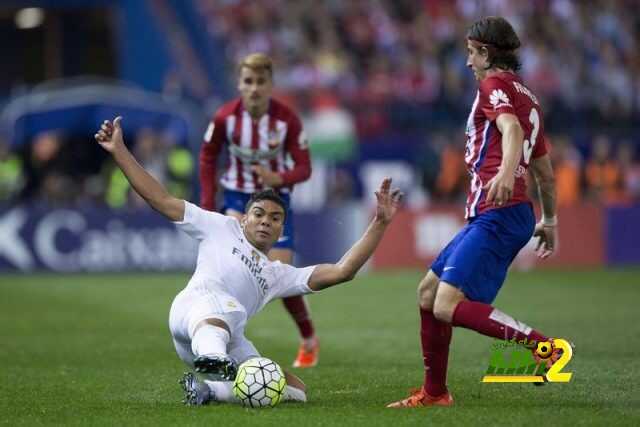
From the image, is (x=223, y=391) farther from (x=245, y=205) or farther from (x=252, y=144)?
(x=252, y=144)

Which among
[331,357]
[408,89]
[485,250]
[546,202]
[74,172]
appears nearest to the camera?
[485,250]

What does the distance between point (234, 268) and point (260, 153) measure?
8.55 feet

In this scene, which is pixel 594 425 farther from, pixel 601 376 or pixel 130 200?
pixel 130 200

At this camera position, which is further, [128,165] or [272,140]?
[272,140]

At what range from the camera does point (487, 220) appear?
698 cm

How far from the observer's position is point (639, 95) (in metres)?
24.4

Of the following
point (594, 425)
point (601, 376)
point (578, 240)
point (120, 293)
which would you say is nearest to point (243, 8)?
point (578, 240)

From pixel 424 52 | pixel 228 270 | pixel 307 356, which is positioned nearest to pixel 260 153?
pixel 307 356

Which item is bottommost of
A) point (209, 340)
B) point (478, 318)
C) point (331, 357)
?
point (331, 357)

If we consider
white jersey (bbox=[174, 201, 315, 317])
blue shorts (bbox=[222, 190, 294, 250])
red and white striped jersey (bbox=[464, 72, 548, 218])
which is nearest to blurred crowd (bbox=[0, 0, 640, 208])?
blue shorts (bbox=[222, 190, 294, 250])

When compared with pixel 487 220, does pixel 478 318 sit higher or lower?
lower

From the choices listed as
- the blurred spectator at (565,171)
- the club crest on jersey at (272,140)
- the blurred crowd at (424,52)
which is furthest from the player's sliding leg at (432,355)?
the blurred crowd at (424,52)

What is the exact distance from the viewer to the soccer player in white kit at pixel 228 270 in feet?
23.2

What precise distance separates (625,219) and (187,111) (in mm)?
7775
